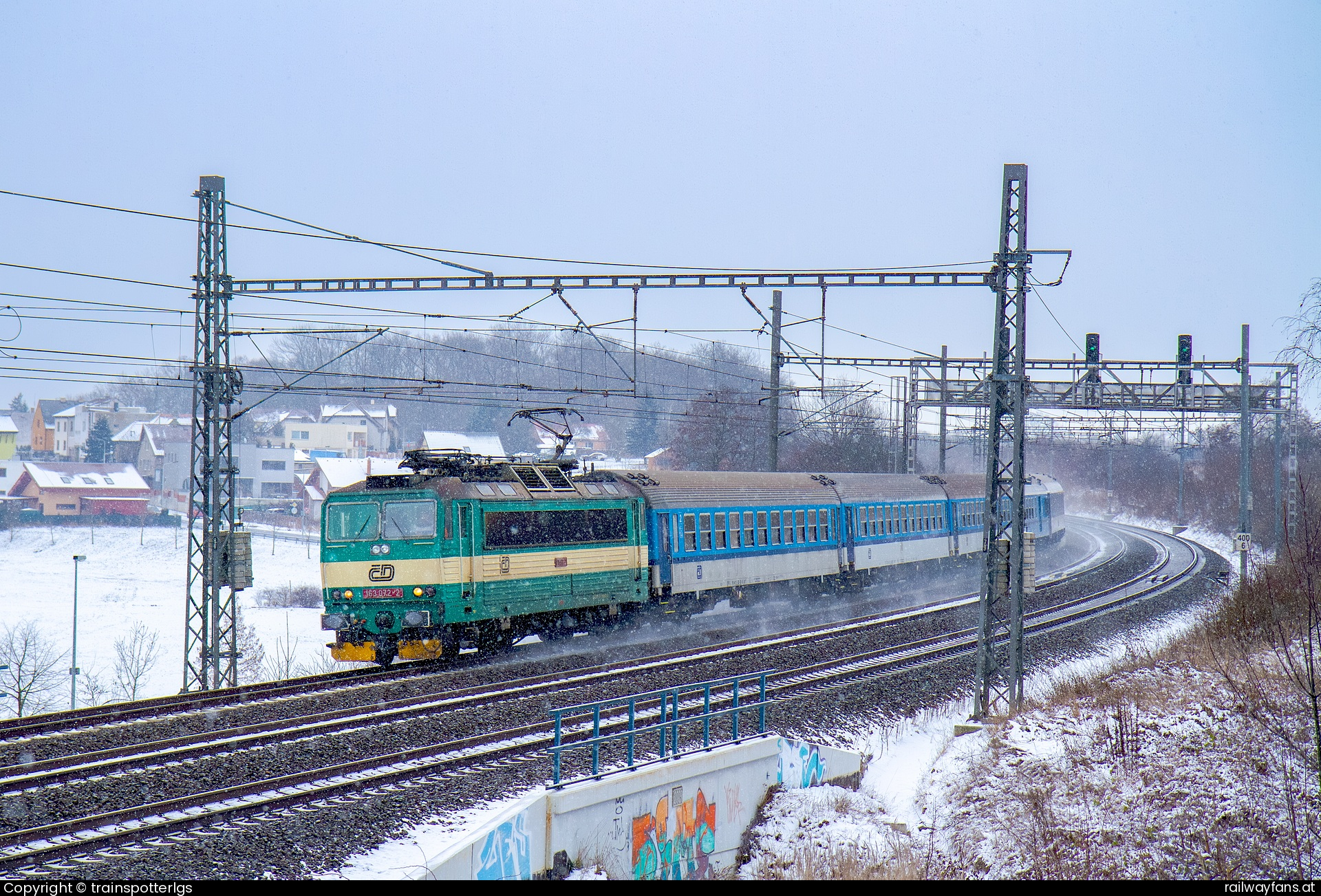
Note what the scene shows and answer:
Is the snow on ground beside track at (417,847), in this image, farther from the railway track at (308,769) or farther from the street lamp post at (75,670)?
the street lamp post at (75,670)

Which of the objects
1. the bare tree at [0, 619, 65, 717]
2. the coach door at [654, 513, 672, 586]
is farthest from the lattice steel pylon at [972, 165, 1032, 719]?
the bare tree at [0, 619, 65, 717]

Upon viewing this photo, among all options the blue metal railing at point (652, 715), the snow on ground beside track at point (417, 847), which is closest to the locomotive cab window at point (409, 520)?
the blue metal railing at point (652, 715)

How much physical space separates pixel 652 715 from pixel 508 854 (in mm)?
4759

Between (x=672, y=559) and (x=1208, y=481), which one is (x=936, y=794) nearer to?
(x=672, y=559)

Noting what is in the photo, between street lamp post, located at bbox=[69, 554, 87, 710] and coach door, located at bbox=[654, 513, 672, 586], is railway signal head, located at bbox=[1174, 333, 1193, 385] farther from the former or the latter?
street lamp post, located at bbox=[69, 554, 87, 710]

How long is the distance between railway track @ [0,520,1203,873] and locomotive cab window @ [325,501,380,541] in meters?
2.93

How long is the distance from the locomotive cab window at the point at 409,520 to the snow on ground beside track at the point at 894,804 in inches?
255

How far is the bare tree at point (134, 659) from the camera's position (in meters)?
34.6

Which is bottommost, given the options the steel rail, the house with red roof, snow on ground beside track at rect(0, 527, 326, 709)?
snow on ground beside track at rect(0, 527, 326, 709)

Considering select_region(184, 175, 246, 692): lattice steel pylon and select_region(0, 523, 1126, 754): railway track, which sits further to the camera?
select_region(184, 175, 246, 692): lattice steel pylon

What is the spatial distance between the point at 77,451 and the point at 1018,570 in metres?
99.5

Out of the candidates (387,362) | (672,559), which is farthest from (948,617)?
(387,362)

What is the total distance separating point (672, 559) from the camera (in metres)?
21.3

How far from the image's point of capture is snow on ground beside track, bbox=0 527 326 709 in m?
41.2
